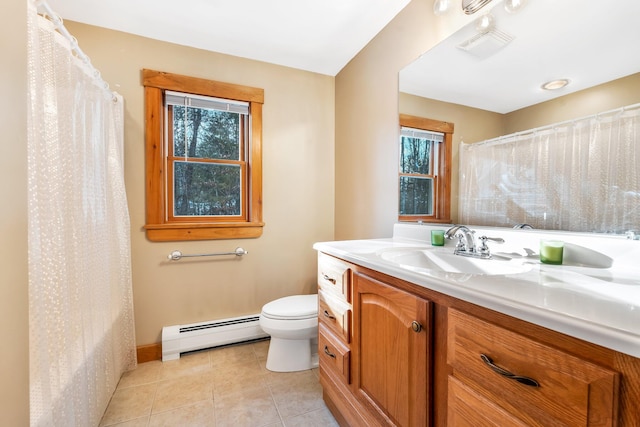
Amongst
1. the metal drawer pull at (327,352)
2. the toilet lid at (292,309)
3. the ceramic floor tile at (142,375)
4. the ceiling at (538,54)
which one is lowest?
the ceramic floor tile at (142,375)

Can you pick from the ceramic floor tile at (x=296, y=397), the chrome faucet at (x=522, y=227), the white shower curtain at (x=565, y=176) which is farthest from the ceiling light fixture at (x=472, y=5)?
the ceramic floor tile at (x=296, y=397)

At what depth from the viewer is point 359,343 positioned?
1146 mm

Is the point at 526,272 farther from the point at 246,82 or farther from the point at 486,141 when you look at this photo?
the point at 246,82

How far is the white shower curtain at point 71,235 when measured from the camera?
0.82m

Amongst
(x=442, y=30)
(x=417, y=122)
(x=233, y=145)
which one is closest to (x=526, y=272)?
(x=417, y=122)

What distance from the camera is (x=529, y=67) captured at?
114 centimetres

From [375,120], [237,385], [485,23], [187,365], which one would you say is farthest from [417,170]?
[187,365]

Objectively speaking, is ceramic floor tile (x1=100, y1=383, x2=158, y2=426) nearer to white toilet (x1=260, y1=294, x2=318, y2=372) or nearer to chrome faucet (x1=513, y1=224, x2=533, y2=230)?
white toilet (x1=260, y1=294, x2=318, y2=372)

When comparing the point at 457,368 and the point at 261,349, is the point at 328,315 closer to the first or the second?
the point at 457,368

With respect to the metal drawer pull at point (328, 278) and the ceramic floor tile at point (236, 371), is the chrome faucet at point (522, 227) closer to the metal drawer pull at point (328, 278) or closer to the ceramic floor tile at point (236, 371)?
the metal drawer pull at point (328, 278)

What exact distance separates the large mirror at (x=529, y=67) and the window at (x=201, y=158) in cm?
138

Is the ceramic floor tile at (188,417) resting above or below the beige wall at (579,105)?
below

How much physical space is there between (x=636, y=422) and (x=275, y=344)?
5.66 feet

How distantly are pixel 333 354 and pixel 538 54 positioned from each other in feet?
5.15
